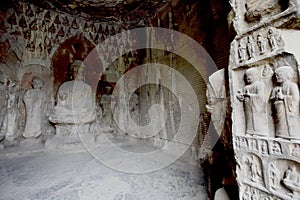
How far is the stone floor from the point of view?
2.37 m

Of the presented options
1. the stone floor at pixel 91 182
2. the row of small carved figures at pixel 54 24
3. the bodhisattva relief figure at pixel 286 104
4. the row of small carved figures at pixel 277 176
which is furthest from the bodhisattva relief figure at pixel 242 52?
the row of small carved figures at pixel 54 24

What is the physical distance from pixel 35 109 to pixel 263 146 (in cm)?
571

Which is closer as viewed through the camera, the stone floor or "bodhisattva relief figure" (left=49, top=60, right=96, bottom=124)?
the stone floor

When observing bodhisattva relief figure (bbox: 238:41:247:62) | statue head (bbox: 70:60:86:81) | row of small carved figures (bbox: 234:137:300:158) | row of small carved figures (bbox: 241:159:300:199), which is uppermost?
statue head (bbox: 70:60:86:81)

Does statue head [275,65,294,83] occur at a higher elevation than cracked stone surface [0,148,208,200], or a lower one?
higher

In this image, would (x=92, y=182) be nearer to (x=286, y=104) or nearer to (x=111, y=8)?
(x=286, y=104)

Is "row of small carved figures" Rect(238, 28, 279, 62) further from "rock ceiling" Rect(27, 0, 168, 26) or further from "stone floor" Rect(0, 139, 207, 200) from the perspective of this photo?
"rock ceiling" Rect(27, 0, 168, 26)

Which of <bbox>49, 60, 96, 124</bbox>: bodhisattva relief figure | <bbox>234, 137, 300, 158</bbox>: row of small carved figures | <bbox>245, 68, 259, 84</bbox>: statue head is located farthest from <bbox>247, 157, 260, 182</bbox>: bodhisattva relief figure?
<bbox>49, 60, 96, 124</bbox>: bodhisattva relief figure

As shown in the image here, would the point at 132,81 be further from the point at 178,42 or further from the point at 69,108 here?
the point at 178,42

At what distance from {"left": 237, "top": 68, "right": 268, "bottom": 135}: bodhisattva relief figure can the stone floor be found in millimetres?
1336

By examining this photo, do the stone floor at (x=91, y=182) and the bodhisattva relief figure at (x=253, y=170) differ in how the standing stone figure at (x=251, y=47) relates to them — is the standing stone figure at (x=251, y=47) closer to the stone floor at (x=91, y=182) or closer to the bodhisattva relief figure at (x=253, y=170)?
the bodhisattva relief figure at (x=253, y=170)

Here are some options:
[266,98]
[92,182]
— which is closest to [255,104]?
[266,98]

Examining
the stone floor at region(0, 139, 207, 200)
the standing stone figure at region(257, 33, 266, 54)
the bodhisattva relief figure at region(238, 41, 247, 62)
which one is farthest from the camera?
the stone floor at region(0, 139, 207, 200)

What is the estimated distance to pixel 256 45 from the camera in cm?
150
